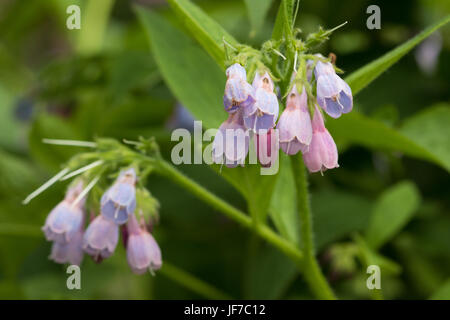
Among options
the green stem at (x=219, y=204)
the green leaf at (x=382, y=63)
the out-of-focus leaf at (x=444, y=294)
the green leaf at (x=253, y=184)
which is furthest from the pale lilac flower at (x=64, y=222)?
the out-of-focus leaf at (x=444, y=294)

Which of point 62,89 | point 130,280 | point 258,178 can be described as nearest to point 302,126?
point 258,178

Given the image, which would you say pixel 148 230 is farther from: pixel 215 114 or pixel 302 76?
pixel 302 76

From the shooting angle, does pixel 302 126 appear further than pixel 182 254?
Result: No

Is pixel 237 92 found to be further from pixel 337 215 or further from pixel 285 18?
pixel 337 215

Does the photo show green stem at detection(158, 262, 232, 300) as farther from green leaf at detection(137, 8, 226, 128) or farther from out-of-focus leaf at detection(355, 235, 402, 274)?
green leaf at detection(137, 8, 226, 128)
